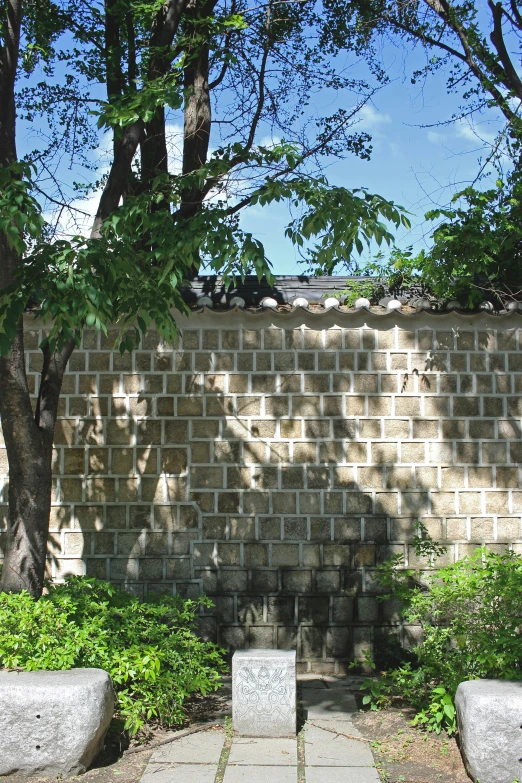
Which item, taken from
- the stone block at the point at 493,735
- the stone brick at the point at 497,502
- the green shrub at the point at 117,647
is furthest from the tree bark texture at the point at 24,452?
the stone brick at the point at 497,502

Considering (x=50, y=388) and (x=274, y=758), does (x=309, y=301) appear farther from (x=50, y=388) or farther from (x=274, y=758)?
(x=274, y=758)

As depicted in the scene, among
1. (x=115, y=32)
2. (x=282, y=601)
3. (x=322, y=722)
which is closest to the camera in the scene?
(x=322, y=722)

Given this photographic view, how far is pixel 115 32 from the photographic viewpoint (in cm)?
827

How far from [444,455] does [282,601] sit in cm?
189

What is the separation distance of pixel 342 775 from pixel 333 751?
0.36 m

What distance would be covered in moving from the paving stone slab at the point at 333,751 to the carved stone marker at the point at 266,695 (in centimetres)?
18

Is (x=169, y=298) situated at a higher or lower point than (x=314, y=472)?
higher

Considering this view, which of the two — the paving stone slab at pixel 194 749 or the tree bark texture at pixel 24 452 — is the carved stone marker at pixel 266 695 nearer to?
the paving stone slab at pixel 194 749

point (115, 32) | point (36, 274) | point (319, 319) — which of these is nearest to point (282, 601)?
point (319, 319)

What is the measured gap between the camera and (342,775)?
4.49m

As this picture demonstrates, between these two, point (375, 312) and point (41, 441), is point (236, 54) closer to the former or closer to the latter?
point (375, 312)

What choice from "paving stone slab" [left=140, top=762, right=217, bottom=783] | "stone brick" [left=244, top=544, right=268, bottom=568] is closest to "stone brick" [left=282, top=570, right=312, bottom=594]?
"stone brick" [left=244, top=544, right=268, bottom=568]

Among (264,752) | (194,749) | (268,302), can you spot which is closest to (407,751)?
(264,752)

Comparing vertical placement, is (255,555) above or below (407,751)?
above
